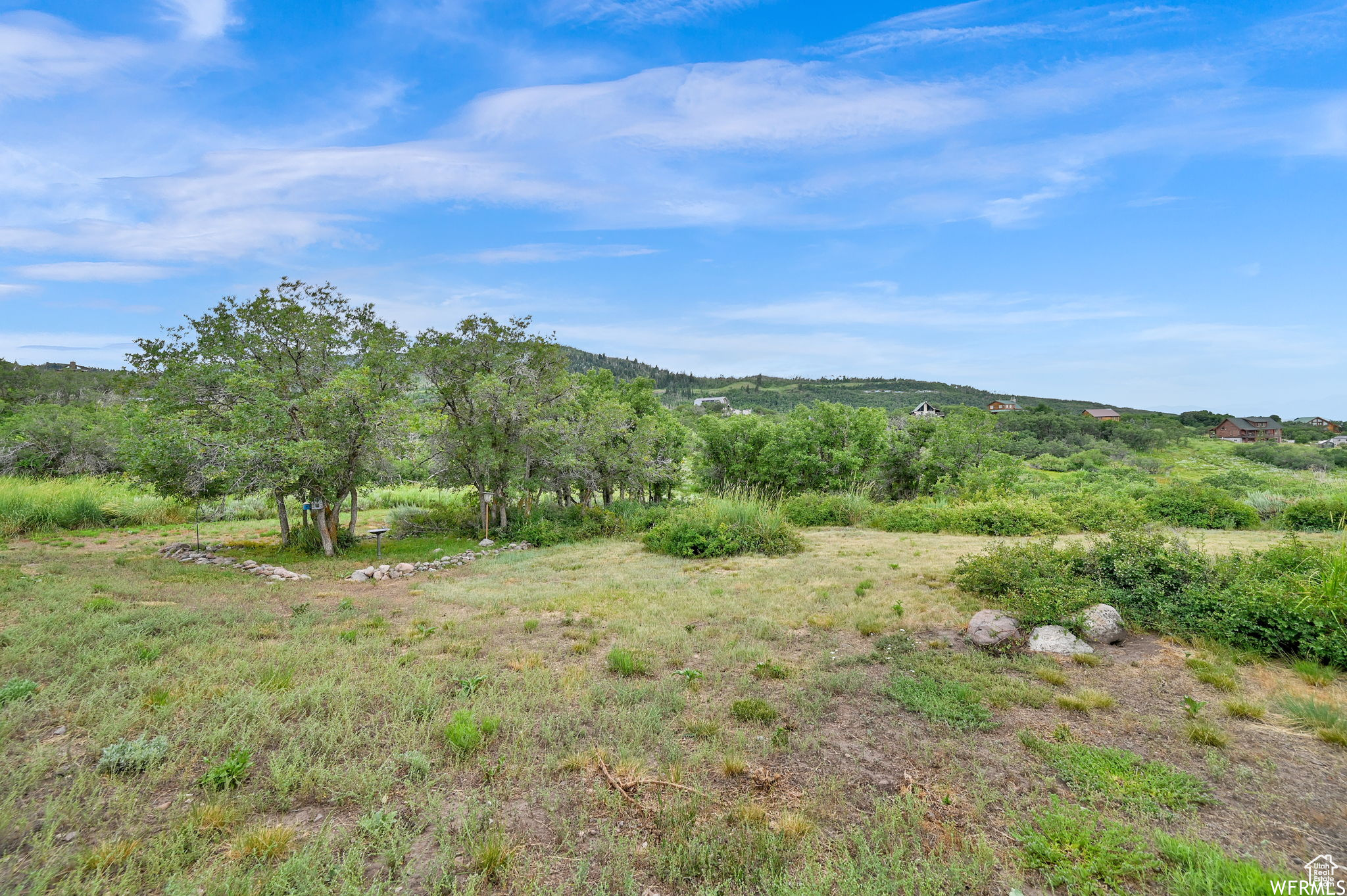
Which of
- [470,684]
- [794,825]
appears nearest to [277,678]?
[470,684]

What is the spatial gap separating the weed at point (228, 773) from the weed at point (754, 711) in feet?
11.1

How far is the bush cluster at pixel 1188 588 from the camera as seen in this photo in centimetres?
493

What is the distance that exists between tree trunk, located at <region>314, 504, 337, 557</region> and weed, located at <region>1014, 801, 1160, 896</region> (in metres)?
13.0

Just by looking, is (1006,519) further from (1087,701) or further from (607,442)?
(607,442)

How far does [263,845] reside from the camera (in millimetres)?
2676

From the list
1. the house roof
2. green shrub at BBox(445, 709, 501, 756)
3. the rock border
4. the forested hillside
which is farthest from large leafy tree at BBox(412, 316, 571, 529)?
the house roof

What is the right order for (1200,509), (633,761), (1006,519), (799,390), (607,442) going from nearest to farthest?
(633,761) → (1200,509) → (1006,519) → (607,442) → (799,390)

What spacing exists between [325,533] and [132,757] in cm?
945

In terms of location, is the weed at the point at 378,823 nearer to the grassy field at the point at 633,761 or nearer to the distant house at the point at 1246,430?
the grassy field at the point at 633,761

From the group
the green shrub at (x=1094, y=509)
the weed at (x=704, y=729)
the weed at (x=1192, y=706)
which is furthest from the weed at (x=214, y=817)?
the green shrub at (x=1094, y=509)

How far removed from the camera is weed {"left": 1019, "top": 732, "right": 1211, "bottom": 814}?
121 inches

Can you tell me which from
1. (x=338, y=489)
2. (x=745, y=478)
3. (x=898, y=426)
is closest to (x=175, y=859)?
(x=338, y=489)

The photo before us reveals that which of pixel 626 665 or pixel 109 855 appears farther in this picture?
pixel 626 665

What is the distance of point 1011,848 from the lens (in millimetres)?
2744
